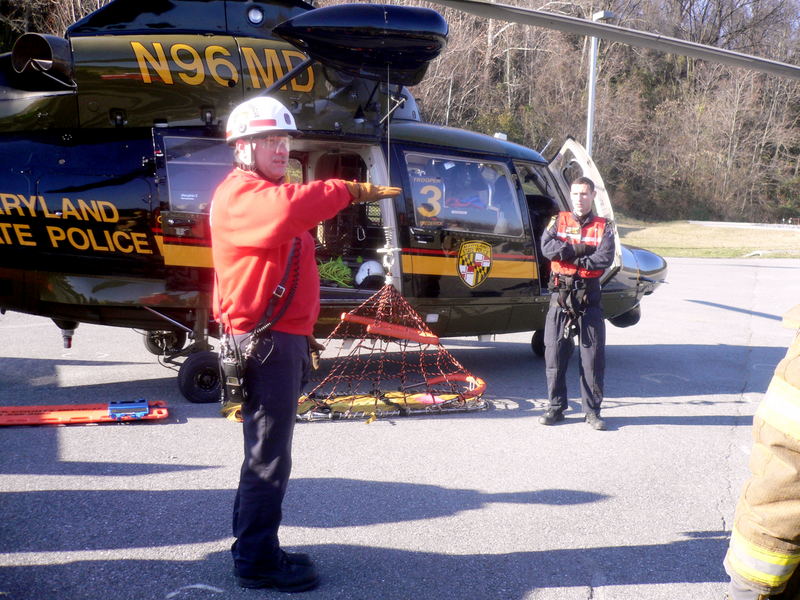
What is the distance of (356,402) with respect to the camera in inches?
235

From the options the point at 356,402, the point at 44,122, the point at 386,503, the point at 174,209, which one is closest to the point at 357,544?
the point at 386,503

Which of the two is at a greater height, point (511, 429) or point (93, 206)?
point (93, 206)

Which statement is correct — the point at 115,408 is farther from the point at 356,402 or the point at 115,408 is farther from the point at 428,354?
the point at 428,354

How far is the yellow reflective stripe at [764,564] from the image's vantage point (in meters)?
1.82

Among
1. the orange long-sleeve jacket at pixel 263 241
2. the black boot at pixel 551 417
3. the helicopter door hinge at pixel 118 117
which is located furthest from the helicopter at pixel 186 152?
the orange long-sleeve jacket at pixel 263 241

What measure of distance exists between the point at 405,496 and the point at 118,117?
146 inches

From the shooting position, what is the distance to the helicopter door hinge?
5.71m

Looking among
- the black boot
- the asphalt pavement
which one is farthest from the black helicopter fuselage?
the black boot

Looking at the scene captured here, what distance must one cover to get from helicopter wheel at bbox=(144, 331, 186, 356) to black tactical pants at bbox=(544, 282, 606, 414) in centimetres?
356

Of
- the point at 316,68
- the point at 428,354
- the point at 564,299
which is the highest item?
the point at 316,68

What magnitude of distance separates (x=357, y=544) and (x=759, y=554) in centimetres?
223

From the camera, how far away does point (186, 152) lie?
19.2ft

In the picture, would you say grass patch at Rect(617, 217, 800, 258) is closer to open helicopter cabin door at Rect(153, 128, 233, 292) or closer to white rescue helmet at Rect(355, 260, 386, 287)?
white rescue helmet at Rect(355, 260, 386, 287)

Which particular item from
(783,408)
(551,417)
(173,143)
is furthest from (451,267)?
(783,408)
